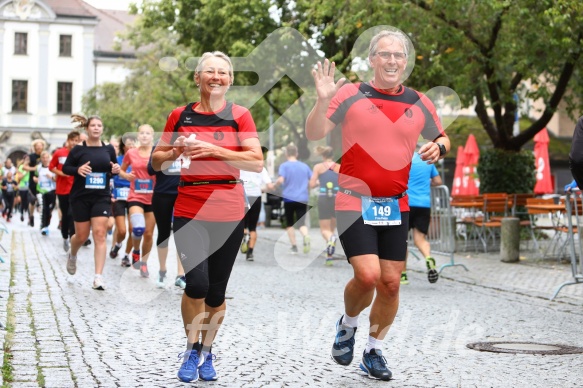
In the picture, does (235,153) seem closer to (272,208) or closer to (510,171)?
(510,171)

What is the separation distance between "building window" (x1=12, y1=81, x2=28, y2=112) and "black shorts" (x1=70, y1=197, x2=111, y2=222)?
57431mm

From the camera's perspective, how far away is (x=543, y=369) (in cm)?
657

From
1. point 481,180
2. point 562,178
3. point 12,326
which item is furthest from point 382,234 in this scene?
point 562,178

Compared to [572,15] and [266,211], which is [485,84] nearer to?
[572,15]

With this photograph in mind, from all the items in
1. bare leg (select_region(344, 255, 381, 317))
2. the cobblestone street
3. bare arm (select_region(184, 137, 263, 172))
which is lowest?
the cobblestone street

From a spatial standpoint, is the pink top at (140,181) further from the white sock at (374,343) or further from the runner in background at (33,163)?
the runner in background at (33,163)

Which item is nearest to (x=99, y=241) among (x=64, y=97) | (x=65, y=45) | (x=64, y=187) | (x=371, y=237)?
(x=64, y=187)

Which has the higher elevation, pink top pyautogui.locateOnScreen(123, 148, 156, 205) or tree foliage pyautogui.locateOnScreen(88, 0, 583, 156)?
tree foliage pyautogui.locateOnScreen(88, 0, 583, 156)

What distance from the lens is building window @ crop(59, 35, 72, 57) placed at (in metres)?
67.0

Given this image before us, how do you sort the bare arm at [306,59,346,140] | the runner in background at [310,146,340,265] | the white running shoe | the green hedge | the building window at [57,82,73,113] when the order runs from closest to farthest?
the bare arm at [306,59,346,140] < the white running shoe < the runner in background at [310,146,340,265] < the green hedge < the building window at [57,82,73,113]

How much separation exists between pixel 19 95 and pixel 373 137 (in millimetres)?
63543

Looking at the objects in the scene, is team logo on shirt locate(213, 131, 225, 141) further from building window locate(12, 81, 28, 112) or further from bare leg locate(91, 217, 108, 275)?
building window locate(12, 81, 28, 112)

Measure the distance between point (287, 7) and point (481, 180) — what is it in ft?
35.9

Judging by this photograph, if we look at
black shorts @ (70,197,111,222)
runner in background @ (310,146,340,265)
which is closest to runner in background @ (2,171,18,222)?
runner in background @ (310,146,340,265)
